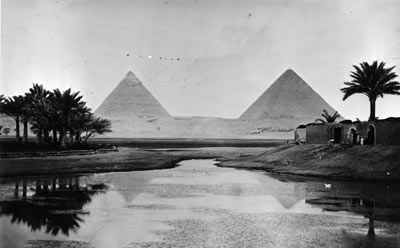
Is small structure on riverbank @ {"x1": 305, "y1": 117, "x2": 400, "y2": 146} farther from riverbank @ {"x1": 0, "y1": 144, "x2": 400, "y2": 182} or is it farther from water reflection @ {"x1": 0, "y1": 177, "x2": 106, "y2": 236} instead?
water reflection @ {"x1": 0, "y1": 177, "x2": 106, "y2": 236}

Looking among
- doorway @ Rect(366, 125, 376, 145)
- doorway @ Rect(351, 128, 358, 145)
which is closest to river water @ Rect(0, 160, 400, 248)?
doorway @ Rect(366, 125, 376, 145)

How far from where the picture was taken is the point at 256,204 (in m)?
17.5

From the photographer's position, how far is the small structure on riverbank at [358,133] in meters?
31.5

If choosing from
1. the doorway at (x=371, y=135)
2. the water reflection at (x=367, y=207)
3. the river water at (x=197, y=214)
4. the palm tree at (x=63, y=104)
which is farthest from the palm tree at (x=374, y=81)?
the palm tree at (x=63, y=104)

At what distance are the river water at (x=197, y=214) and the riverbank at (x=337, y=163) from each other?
13.1 ft

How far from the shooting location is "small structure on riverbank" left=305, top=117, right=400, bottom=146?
103 feet

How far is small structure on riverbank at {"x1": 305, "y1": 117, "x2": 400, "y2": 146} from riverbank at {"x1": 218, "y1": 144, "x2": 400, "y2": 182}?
1.22 meters

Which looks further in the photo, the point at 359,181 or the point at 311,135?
the point at 311,135

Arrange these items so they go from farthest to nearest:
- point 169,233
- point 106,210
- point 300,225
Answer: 1. point 106,210
2. point 300,225
3. point 169,233

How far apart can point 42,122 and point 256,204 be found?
34045 mm

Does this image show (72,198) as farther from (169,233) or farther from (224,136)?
(224,136)

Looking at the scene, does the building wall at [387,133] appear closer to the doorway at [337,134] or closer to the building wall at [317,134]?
the doorway at [337,134]

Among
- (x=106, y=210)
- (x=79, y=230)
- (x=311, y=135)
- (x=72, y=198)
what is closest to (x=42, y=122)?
(x=311, y=135)

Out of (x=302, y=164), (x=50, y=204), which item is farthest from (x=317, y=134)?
(x=50, y=204)
